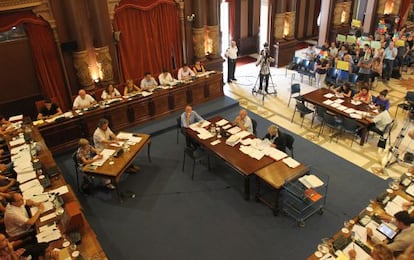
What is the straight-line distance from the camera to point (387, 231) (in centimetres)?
497

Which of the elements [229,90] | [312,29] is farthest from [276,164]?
[312,29]

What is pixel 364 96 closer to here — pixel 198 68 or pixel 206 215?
pixel 198 68

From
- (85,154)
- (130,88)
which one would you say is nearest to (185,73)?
(130,88)

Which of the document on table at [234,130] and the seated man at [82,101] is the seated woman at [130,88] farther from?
the document on table at [234,130]

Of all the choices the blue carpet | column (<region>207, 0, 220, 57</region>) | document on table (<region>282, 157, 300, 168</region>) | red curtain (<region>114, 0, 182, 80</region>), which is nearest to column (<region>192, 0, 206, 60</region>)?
column (<region>207, 0, 220, 57</region>)

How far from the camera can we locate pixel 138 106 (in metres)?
9.41

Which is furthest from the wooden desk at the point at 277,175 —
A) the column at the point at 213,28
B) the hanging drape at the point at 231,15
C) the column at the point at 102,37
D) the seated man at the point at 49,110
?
the hanging drape at the point at 231,15

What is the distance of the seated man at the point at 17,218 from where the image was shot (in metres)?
Answer: 5.14

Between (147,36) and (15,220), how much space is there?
693 cm

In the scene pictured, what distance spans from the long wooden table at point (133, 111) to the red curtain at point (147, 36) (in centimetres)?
161

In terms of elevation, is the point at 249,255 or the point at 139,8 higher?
the point at 139,8

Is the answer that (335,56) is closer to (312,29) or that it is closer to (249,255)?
(312,29)

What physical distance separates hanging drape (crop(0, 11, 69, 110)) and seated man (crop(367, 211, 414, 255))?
8293mm

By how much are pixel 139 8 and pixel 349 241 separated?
8243 mm
